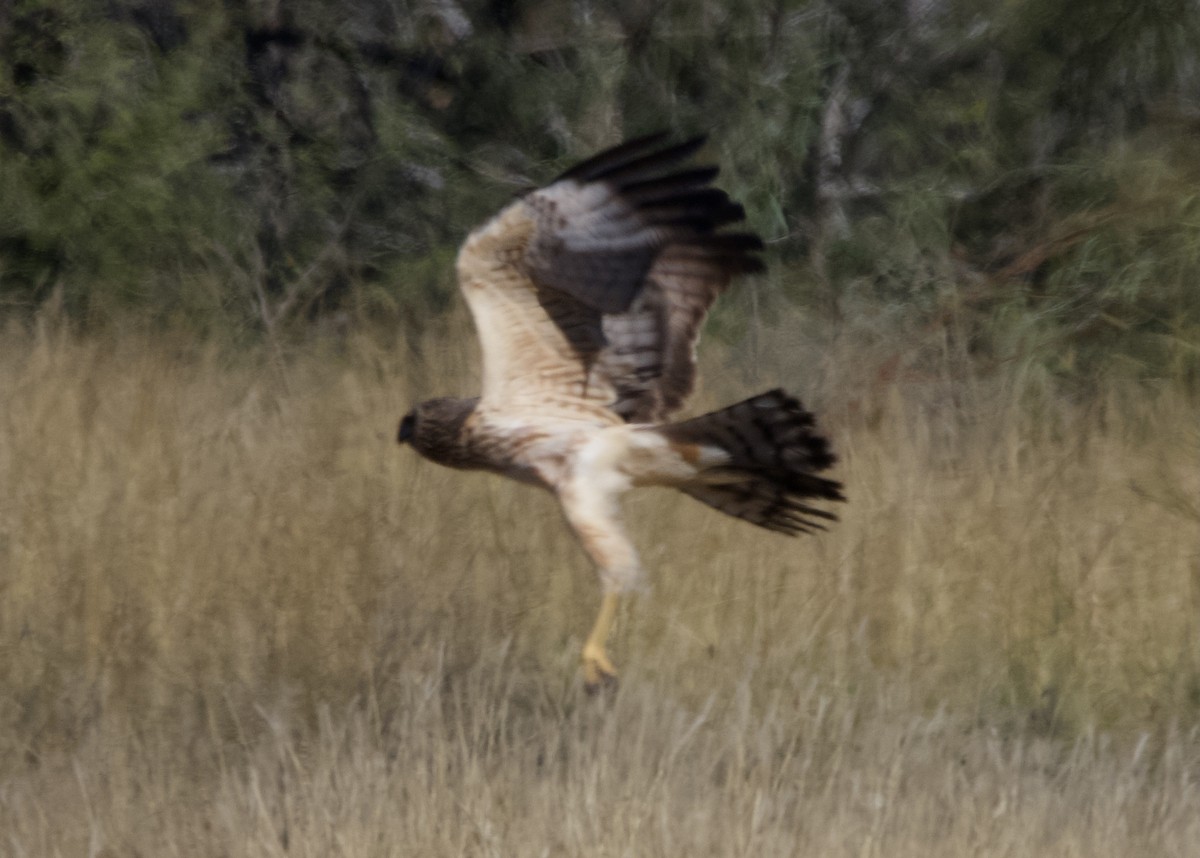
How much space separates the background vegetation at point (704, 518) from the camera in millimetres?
4699

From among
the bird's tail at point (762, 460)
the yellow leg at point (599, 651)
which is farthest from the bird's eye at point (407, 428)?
the yellow leg at point (599, 651)

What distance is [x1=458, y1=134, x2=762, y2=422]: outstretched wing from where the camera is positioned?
545 cm

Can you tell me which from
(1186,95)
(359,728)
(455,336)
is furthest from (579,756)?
(1186,95)

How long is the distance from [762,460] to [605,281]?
70 cm

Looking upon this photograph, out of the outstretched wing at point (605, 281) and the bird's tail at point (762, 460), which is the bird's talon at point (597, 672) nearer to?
the bird's tail at point (762, 460)

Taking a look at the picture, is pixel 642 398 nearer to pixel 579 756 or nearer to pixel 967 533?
pixel 967 533

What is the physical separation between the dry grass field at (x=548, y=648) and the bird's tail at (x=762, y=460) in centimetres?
29

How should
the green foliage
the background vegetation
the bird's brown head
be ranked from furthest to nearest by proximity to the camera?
the green foliage, the bird's brown head, the background vegetation

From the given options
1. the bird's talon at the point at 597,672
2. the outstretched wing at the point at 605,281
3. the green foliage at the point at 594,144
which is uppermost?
the green foliage at the point at 594,144

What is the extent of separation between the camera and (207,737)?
17.1ft

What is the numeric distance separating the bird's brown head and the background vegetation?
250 millimetres

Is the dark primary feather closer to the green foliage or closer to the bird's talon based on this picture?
the bird's talon

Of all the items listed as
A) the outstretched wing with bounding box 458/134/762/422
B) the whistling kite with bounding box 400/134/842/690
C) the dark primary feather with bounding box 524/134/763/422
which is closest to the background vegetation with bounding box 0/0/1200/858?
the whistling kite with bounding box 400/134/842/690

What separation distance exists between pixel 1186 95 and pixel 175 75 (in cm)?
538
